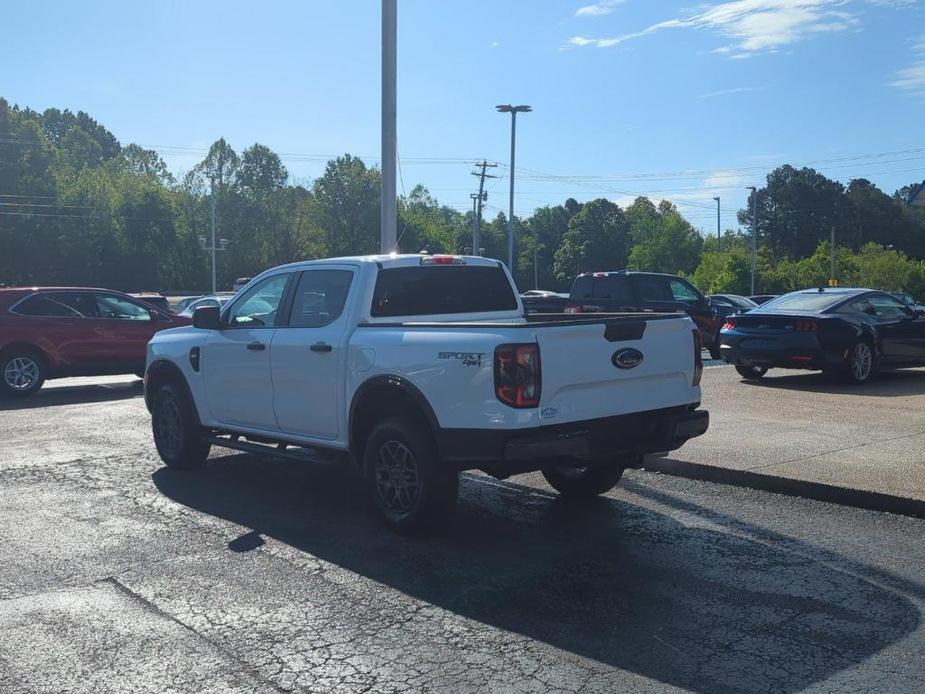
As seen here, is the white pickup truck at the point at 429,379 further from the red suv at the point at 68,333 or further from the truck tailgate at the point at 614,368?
the red suv at the point at 68,333

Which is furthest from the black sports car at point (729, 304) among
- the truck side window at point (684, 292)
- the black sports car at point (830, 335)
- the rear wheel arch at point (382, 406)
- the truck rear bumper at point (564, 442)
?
the rear wheel arch at point (382, 406)

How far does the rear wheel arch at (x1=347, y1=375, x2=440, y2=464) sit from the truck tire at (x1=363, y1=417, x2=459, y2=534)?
8 centimetres

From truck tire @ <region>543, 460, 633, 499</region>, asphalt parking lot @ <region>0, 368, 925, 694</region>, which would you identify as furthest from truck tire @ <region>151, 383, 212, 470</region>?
truck tire @ <region>543, 460, 633, 499</region>

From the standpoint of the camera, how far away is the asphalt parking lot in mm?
4270

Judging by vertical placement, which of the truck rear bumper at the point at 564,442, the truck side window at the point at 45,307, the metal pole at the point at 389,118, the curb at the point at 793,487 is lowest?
the curb at the point at 793,487

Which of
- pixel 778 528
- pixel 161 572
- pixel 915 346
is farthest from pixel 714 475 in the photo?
pixel 915 346

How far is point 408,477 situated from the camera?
21.1ft

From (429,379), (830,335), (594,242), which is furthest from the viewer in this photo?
(594,242)

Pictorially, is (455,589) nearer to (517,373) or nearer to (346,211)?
(517,373)

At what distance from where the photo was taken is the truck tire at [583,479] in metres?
7.51

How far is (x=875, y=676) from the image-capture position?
164 inches

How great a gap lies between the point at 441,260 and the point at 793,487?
3.25 m

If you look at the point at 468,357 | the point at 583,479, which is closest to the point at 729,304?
the point at 583,479

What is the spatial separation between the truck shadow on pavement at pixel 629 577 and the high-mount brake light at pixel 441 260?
189cm
